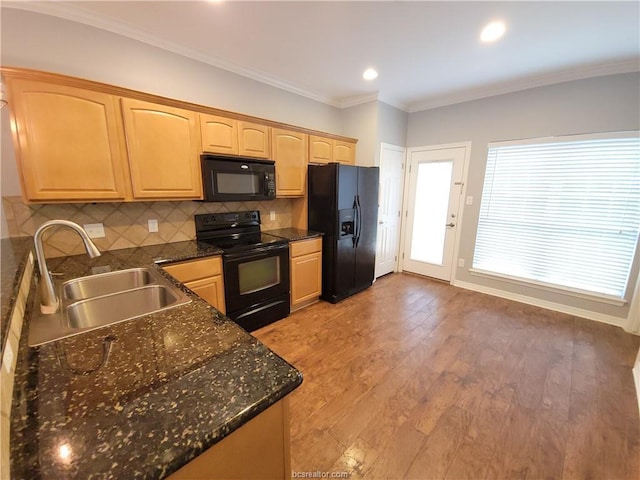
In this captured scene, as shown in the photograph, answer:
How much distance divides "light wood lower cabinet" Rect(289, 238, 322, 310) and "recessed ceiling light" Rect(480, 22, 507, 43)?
2384 millimetres

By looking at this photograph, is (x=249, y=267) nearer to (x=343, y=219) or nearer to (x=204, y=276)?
(x=204, y=276)

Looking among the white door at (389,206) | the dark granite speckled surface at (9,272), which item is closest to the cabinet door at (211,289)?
the dark granite speckled surface at (9,272)

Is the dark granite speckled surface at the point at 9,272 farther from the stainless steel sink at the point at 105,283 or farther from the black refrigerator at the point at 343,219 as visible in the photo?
the black refrigerator at the point at 343,219

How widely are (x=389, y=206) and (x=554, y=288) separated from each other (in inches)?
88.8

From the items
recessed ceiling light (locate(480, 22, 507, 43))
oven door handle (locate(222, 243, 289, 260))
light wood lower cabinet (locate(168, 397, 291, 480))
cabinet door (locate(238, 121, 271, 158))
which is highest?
recessed ceiling light (locate(480, 22, 507, 43))

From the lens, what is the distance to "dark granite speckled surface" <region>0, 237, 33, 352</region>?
2.34 feet

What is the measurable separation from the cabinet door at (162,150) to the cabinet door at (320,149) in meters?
1.33

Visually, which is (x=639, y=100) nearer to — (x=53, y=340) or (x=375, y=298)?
(x=375, y=298)

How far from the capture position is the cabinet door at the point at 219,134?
7.57ft

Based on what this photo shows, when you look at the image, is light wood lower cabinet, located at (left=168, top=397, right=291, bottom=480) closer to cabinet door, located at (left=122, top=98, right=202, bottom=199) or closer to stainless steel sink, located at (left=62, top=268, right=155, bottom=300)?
stainless steel sink, located at (left=62, top=268, right=155, bottom=300)

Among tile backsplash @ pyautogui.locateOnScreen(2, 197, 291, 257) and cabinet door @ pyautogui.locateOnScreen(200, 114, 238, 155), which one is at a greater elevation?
cabinet door @ pyautogui.locateOnScreen(200, 114, 238, 155)

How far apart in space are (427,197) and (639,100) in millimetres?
2189

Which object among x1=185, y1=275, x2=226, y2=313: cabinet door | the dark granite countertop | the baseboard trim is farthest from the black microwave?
the baseboard trim

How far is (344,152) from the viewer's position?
11.8 feet
